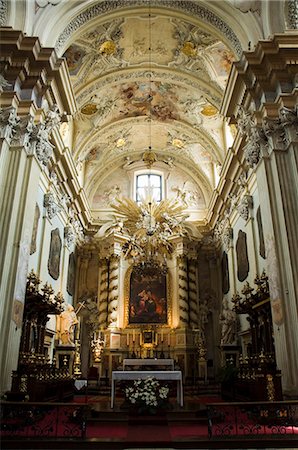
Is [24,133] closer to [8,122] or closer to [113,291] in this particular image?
[8,122]

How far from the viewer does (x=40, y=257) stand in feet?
38.7

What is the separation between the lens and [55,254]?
13734mm

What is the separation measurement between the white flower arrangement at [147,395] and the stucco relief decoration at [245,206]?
6.43 meters

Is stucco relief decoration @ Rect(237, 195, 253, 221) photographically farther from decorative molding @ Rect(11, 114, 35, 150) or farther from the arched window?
the arched window

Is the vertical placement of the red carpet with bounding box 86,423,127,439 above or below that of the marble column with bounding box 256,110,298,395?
below

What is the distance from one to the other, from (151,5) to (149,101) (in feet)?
15.7

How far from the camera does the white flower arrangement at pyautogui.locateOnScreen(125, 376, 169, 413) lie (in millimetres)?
7785

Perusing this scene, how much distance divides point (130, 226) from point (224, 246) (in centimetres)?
475

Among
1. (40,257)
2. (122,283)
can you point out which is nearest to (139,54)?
(40,257)

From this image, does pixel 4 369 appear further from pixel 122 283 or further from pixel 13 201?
pixel 122 283

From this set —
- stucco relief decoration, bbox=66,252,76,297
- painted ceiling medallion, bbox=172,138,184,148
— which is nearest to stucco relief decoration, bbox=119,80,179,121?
painted ceiling medallion, bbox=172,138,184,148

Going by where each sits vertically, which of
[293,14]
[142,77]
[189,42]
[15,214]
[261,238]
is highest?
[142,77]

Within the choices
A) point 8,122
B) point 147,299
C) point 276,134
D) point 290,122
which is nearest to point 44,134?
point 8,122

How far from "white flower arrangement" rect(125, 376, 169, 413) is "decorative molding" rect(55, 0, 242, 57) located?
9076 millimetres
